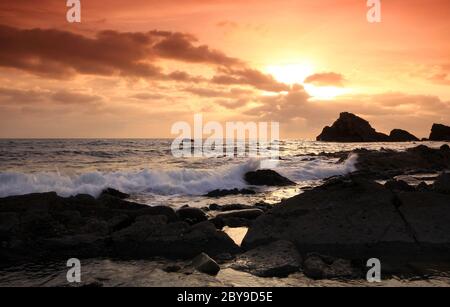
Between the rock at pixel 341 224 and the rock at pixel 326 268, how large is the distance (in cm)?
85

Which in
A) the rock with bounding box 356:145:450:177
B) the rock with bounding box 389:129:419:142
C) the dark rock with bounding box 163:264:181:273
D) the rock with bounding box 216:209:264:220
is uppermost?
the rock with bounding box 389:129:419:142

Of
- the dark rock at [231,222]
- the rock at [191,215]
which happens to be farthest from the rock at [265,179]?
the dark rock at [231,222]

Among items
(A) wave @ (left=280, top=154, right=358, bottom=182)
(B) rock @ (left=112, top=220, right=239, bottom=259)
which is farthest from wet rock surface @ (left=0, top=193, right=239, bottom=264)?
(A) wave @ (left=280, top=154, right=358, bottom=182)

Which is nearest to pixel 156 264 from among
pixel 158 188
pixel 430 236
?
pixel 430 236

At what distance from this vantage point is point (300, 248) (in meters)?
9.33

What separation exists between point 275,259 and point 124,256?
353 cm

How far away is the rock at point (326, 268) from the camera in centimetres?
769

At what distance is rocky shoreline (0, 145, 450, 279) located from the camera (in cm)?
836

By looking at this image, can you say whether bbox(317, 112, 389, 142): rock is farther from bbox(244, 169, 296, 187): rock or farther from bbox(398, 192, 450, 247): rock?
bbox(398, 192, 450, 247): rock

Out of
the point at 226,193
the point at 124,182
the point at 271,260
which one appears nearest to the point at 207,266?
the point at 271,260

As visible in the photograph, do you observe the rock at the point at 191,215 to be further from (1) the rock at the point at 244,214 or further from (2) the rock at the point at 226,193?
(2) the rock at the point at 226,193

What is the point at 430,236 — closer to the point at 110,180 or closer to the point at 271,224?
the point at 271,224

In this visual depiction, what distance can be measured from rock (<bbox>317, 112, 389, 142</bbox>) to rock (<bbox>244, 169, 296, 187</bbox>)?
105 m
